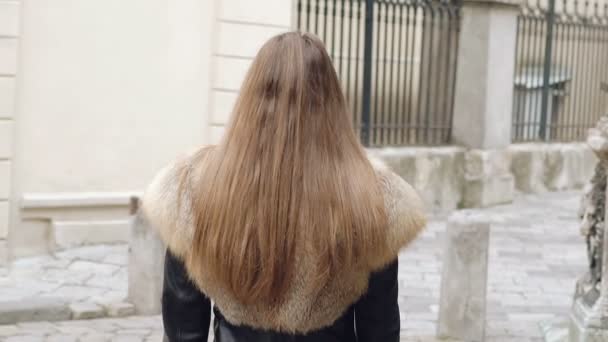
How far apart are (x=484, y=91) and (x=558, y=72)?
288 cm

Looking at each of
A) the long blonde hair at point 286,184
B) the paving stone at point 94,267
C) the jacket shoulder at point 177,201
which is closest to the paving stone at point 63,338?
the paving stone at point 94,267

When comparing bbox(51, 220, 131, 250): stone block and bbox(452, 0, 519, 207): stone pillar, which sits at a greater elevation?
bbox(452, 0, 519, 207): stone pillar

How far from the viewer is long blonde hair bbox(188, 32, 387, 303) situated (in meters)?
2.24

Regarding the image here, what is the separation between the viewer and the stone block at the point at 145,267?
6.63m

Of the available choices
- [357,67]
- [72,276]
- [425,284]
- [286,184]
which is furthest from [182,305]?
[357,67]

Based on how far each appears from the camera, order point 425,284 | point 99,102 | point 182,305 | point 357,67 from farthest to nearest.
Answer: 1. point 357,67
2. point 99,102
3. point 425,284
4. point 182,305

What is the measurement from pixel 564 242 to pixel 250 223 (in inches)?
347

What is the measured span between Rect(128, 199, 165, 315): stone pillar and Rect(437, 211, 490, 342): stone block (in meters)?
1.98

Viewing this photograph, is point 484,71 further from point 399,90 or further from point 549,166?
point 549,166

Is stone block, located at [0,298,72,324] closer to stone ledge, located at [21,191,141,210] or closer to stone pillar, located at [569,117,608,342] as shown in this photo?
stone ledge, located at [21,191,141,210]

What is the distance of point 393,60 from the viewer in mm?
11812

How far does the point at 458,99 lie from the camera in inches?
489

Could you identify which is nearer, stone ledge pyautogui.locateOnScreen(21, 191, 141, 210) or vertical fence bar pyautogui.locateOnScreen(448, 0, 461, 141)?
stone ledge pyautogui.locateOnScreen(21, 191, 141, 210)

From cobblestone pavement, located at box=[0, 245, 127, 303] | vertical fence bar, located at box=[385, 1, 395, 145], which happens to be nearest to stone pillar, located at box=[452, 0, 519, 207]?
vertical fence bar, located at box=[385, 1, 395, 145]
